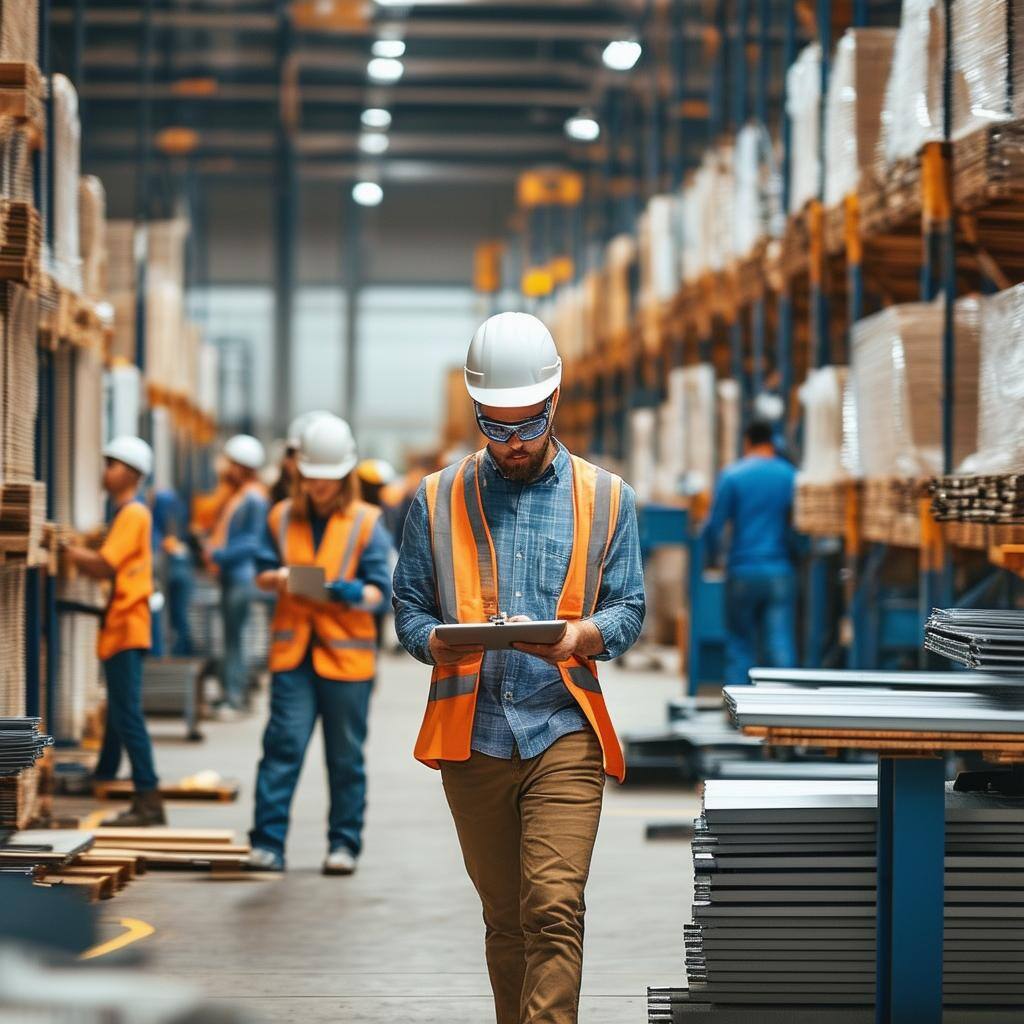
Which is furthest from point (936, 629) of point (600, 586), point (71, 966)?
point (71, 966)

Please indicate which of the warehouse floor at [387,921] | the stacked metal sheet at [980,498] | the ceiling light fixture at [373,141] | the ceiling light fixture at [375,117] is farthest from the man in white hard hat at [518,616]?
the ceiling light fixture at [373,141]

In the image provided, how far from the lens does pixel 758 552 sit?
10.2m

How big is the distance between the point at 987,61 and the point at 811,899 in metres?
3.54

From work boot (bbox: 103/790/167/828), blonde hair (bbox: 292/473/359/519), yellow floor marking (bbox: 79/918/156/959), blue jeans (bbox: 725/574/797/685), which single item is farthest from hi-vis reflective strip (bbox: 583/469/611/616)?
blue jeans (bbox: 725/574/797/685)

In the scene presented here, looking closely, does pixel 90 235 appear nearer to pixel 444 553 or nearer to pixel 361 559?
pixel 361 559

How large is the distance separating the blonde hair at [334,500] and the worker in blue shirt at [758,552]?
3.56 meters

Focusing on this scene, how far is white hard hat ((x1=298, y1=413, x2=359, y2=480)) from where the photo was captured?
6.93m

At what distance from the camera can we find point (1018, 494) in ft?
16.9

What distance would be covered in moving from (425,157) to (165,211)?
12.5 metres

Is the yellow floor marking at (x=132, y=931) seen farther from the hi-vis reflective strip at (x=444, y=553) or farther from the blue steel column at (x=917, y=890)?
the blue steel column at (x=917, y=890)

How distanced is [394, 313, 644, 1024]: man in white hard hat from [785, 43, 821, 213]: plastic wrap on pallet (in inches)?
234

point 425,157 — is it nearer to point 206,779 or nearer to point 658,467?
point 658,467

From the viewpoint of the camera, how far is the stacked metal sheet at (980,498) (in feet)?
16.9

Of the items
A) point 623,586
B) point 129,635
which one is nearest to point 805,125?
point 129,635
